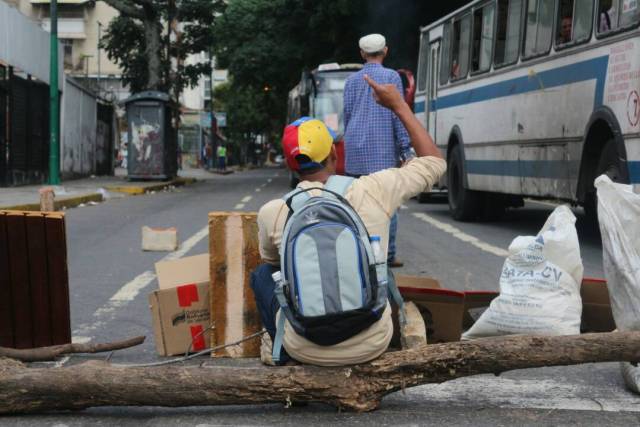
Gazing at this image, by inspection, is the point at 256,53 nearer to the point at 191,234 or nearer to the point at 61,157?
the point at 61,157

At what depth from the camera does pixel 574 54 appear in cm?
1052

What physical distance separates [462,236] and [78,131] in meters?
21.9

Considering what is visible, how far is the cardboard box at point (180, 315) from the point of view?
5.24 meters

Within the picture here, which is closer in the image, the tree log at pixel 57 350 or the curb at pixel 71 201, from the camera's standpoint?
the tree log at pixel 57 350

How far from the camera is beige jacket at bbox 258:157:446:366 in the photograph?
3.98 m

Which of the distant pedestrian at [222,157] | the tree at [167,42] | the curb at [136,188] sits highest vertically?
the tree at [167,42]

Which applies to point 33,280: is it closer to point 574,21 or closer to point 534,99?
point 574,21

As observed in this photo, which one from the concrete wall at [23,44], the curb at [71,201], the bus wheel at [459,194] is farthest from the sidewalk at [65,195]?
the bus wheel at [459,194]

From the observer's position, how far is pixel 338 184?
414 centimetres

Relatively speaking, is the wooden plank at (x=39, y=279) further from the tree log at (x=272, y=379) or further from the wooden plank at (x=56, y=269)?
the tree log at (x=272, y=379)

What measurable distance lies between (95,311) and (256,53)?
2712 cm

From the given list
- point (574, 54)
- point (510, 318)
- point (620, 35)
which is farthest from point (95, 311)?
point (574, 54)

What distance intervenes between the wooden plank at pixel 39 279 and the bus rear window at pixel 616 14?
19.1 ft

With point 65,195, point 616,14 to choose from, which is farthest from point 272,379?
point 65,195
